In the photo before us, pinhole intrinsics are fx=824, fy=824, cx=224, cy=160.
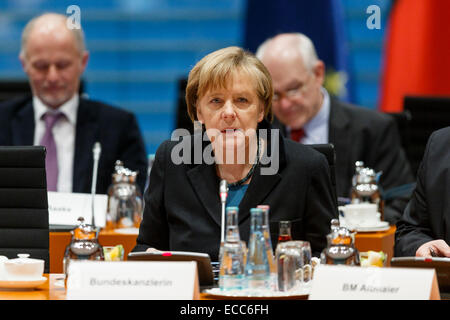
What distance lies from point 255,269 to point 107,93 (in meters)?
5.51

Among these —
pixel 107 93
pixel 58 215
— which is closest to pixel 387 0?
pixel 107 93

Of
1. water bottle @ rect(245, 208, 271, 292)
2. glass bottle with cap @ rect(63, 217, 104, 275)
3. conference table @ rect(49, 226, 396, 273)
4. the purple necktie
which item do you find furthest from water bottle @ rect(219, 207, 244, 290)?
the purple necktie

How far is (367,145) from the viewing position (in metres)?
4.20

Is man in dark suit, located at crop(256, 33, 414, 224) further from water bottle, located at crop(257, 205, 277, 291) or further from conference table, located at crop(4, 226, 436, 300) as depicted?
water bottle, located at crop(257, 205, 277, 291)


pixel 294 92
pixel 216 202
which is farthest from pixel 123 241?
pixel 294 92

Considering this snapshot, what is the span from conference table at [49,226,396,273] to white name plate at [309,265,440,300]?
1395mm

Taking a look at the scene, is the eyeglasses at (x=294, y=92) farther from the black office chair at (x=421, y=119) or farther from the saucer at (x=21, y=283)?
the saucer at (x=21, y=283)

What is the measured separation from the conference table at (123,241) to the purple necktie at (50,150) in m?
1.04

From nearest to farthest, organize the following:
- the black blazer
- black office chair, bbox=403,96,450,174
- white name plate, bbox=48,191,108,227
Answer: the black blazer < white name plate, bbox=48,191,108,227 < black office chair, bbox=403,96,450,174

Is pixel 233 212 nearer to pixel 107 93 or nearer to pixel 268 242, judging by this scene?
pixel 268 242

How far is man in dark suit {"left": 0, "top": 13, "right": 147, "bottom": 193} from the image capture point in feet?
13.8

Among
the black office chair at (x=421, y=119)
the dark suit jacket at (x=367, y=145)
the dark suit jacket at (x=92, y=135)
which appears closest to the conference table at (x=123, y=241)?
the dark suit jacket at (x=367, y=145)

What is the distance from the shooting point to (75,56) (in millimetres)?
4371

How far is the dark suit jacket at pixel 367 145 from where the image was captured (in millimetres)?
4090
